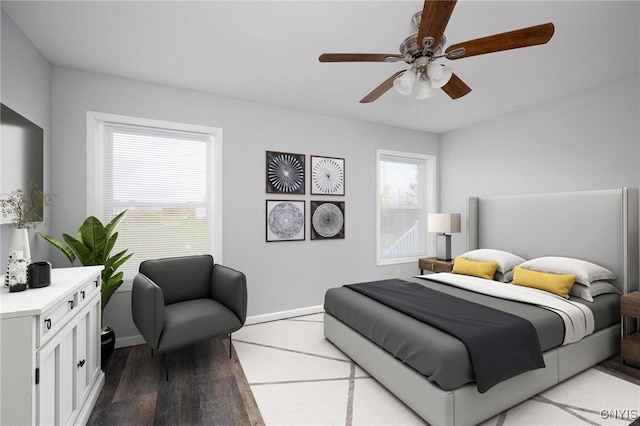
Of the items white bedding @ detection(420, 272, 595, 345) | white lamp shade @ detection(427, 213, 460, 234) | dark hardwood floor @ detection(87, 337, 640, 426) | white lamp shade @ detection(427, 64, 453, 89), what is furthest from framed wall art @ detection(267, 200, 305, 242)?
white lamp shade @ detection(427, 64, 453, 89)

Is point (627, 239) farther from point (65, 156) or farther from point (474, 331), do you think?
point (65, 156)

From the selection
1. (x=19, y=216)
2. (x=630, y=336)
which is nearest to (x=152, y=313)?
(x=19, y=216)

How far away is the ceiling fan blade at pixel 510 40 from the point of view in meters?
1.51

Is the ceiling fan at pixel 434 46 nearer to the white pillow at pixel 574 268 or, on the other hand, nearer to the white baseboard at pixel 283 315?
the white pillow at pixel 574 268

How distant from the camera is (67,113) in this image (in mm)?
2814

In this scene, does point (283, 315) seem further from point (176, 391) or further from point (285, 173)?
point (285, 173)

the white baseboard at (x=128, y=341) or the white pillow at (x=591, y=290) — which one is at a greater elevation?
the white pillow at (x=591, y=290)

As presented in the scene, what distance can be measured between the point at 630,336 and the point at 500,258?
1.22 m

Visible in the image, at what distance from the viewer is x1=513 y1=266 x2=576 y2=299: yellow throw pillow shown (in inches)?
110

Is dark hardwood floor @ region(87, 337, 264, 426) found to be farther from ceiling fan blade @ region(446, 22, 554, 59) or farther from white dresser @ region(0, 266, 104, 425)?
ceiling fan blade @ region(446, 22, 554, 59)

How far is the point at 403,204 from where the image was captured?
195 inches

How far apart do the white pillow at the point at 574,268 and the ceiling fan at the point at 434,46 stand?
86.5 inches

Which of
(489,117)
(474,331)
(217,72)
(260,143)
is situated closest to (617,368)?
(474,331)

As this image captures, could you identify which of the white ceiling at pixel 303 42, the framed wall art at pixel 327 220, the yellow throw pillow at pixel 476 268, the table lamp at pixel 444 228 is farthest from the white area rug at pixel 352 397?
the white ceiling at pixel 303 42
